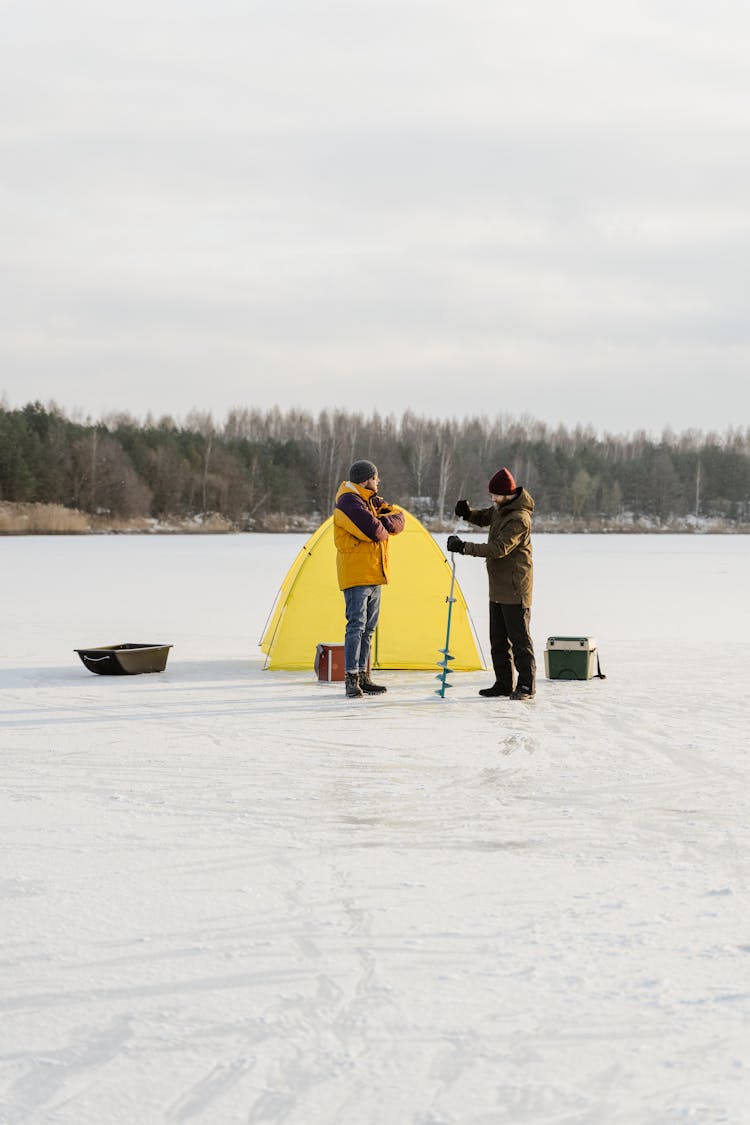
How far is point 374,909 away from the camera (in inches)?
154

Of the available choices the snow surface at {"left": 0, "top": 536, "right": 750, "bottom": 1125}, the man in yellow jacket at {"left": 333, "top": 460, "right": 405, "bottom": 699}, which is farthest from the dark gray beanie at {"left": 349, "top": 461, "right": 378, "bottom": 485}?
the snow surface at {"left": 0, "top": 536, "right": 750, "bottom": 1125}

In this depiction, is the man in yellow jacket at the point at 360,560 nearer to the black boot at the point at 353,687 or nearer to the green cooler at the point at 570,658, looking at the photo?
the black boot at the point at 353,687

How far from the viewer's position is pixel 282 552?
3519cm

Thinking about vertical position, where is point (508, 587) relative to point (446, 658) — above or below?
above

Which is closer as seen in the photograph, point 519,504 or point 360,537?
point 360,537

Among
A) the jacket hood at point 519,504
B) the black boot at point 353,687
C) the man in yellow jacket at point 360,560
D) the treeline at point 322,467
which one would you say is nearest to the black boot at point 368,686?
the man in yellow jacket at point 360,560

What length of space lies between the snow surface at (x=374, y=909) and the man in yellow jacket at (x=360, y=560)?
32 centimetres

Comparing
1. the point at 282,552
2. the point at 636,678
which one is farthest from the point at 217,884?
the point at 282,552

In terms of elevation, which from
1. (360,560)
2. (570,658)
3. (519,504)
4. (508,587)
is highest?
(519,504)

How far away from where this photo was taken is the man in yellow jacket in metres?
8.55

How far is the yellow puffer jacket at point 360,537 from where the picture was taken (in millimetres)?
8531

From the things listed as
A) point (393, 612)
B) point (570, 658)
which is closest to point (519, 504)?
point (570, 658)

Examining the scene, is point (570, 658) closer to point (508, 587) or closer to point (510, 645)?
point (510, 645)

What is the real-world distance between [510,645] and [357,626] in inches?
46.6
